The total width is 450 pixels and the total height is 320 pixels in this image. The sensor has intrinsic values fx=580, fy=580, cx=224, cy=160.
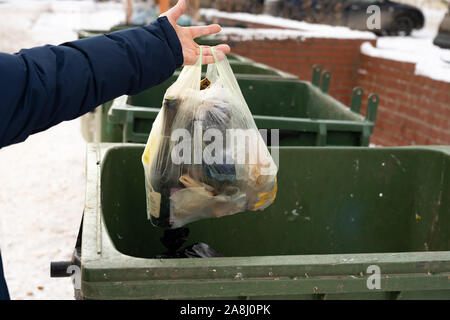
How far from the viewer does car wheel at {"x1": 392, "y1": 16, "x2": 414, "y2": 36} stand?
19.3 m

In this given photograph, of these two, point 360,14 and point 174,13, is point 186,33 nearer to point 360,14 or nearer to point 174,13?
point 174,13

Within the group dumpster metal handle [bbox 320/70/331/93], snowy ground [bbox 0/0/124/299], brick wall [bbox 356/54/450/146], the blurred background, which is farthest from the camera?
brick wall [bbox 356/54/450/146]

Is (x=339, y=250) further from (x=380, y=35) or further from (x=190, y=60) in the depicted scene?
(x=380, y=35)

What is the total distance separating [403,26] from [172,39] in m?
19.3

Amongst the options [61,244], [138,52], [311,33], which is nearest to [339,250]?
[138,52]

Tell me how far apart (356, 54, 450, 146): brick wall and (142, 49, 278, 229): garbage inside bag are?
4.35 meters

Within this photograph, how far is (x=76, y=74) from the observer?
1.38 m

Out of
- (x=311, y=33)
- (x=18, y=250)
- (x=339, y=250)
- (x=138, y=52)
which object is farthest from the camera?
(x=311, y=33)

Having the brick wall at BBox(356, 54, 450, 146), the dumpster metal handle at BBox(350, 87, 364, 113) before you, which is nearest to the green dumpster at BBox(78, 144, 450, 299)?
the dumpster metal handle at BBox(350, 87, 364, 113)

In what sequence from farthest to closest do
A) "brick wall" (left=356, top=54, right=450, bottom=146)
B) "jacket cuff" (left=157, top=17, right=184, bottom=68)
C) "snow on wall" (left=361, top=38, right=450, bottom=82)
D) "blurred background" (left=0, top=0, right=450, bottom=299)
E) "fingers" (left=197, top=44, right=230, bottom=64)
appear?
1. "snow on wall" (left=361, top=38, right=450, bottom=82)
2. "brick wall" (left=356, top=54, right=450, bottom=146)
3. "blurred background" (left=0, top=0, right=450, bottom=299)
4. "fingers" (left=197, top=44, right=230, bottom=64)
5. "jacket cuff" (left=157, top=17, right=184, bottom=68)

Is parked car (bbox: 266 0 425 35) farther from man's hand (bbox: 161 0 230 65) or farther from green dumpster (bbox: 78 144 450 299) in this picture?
man's hand (bbox: 161 0 230 65)

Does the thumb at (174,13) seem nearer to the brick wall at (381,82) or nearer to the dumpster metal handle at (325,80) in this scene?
the dumpster metal handle at (325,80)
